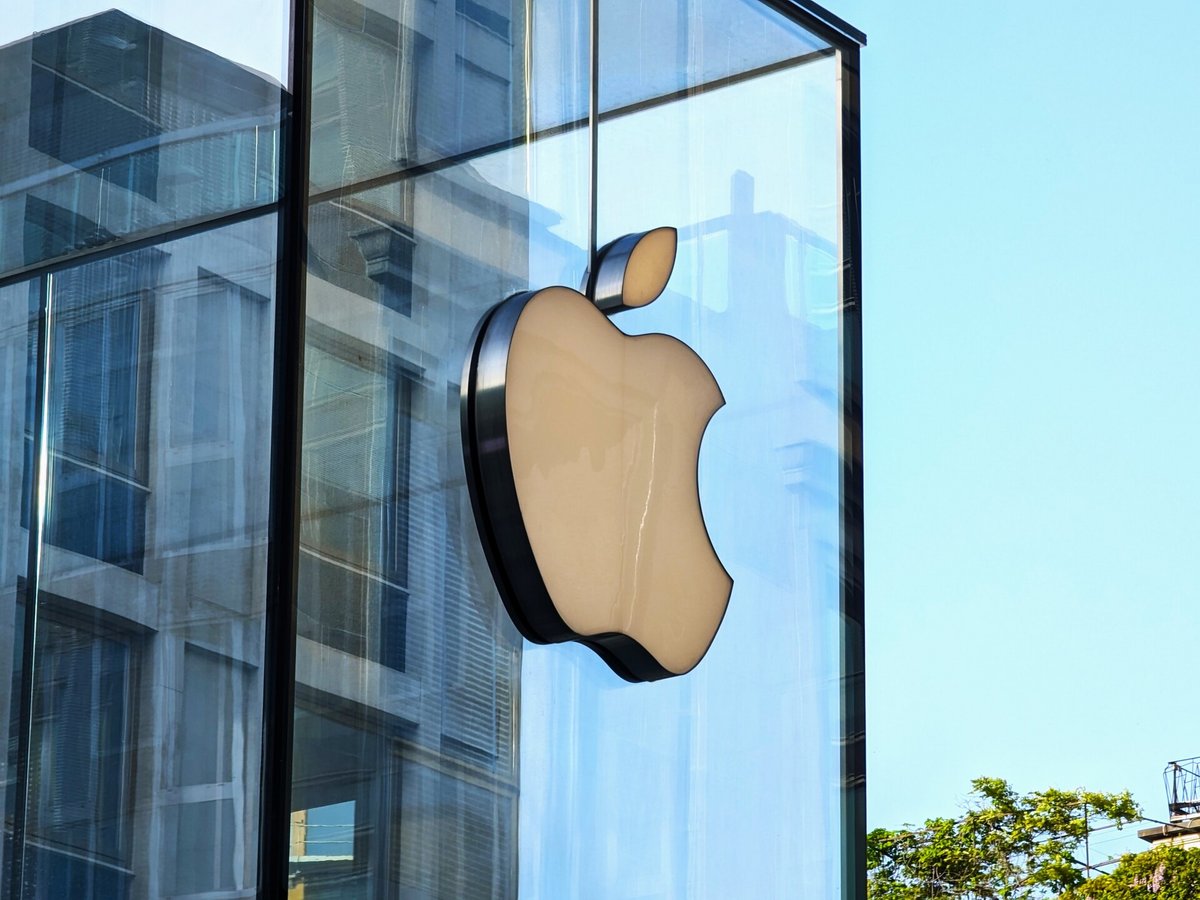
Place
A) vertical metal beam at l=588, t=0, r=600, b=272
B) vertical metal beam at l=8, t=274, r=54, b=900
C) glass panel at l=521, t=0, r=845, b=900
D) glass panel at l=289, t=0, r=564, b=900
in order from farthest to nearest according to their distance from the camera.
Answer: vertical metal beam at l=588, t=0, r=600, b=272 → glass panel at l=521, t=0, r=845, b=900 → glass panel at l=289, t=0, r=564, b=900 → vertical metal beam at l=8, t=274, r=54, b=900

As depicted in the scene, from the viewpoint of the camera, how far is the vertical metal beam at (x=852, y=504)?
3.86m

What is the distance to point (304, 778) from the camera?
2.64 metres

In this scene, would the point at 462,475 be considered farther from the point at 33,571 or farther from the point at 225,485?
the point at 33,571

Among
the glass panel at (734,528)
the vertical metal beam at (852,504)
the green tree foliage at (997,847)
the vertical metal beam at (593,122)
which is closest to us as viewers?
the glass panel at (734,528)

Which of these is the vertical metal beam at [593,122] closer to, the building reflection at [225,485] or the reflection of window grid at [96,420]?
the building reflection at [225,485]

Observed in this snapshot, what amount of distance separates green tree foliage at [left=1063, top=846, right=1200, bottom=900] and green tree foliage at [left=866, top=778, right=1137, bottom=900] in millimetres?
483

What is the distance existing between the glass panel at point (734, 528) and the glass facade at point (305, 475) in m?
0.01

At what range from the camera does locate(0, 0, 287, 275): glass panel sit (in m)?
2.67

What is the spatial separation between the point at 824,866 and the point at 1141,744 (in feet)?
75.8

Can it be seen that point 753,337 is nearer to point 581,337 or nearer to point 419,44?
point 581,337

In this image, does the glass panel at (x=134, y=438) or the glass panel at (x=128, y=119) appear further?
the glass panel at (x=128, y=119)

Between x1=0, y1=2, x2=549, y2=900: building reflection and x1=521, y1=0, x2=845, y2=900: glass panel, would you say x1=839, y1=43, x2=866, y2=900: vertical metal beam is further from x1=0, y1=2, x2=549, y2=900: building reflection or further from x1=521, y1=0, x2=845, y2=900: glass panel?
x1=0, y1=2, x2=549, y2=900: building reflection

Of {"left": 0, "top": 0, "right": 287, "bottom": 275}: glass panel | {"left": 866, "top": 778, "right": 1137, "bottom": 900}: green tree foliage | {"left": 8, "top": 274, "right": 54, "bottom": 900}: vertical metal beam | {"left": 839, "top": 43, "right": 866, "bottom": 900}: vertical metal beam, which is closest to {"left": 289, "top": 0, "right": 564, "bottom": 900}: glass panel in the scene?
{"left": 0, "top": 0, "right": 287, "bottom": 275}: glass panel

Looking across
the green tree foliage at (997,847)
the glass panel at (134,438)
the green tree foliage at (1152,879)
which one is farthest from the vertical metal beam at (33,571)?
the green tree foliage at (997,847)
